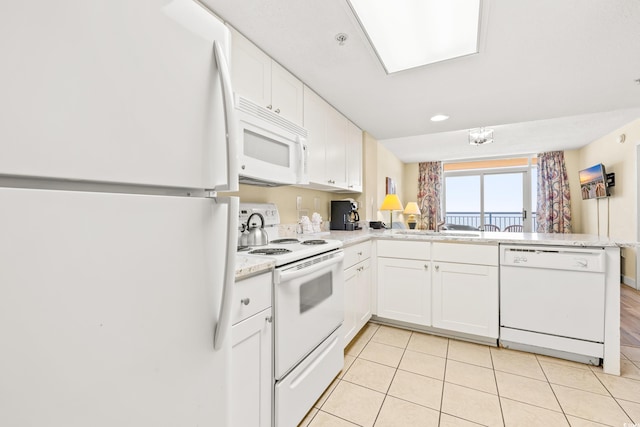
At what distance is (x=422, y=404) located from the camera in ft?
5.26

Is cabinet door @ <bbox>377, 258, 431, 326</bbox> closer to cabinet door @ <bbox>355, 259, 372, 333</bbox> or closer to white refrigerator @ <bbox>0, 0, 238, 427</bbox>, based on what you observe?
cabinet door @ <bbox>355, 259, 372, 333</bbox>

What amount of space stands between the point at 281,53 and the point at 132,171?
1565mm

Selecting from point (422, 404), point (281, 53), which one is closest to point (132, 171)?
point (281, 53)

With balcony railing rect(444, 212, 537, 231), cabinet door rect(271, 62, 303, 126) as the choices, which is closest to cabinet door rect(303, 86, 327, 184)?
cabinet door rect(271, 62, 303, 126)

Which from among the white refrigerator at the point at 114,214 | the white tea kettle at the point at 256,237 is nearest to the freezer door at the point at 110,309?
the white refrigerator at the point at 114,214

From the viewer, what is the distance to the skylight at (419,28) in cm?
140

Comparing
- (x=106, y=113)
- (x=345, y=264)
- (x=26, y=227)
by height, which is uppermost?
(x=106, y=113)

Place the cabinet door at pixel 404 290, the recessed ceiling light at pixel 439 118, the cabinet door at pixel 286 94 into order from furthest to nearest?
the recessed ceiling light at pixel 439 118 < the cabinet door at pixel 404 290 < the cabinet door at pixel 286 94

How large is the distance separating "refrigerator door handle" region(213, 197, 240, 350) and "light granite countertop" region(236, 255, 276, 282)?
0.92 ft

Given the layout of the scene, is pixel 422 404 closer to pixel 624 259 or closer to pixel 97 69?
pixel 97 69

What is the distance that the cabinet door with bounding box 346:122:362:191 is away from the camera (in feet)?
9.80

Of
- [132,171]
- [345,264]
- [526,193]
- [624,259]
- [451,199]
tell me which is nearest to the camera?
[132,171]

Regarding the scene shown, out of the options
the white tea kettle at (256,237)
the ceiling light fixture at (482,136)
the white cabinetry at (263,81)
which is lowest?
the white tea kettle at (256,237)

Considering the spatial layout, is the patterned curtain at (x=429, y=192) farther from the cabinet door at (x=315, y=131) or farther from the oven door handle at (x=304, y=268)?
the oven door handle at (x=304, y=268)
